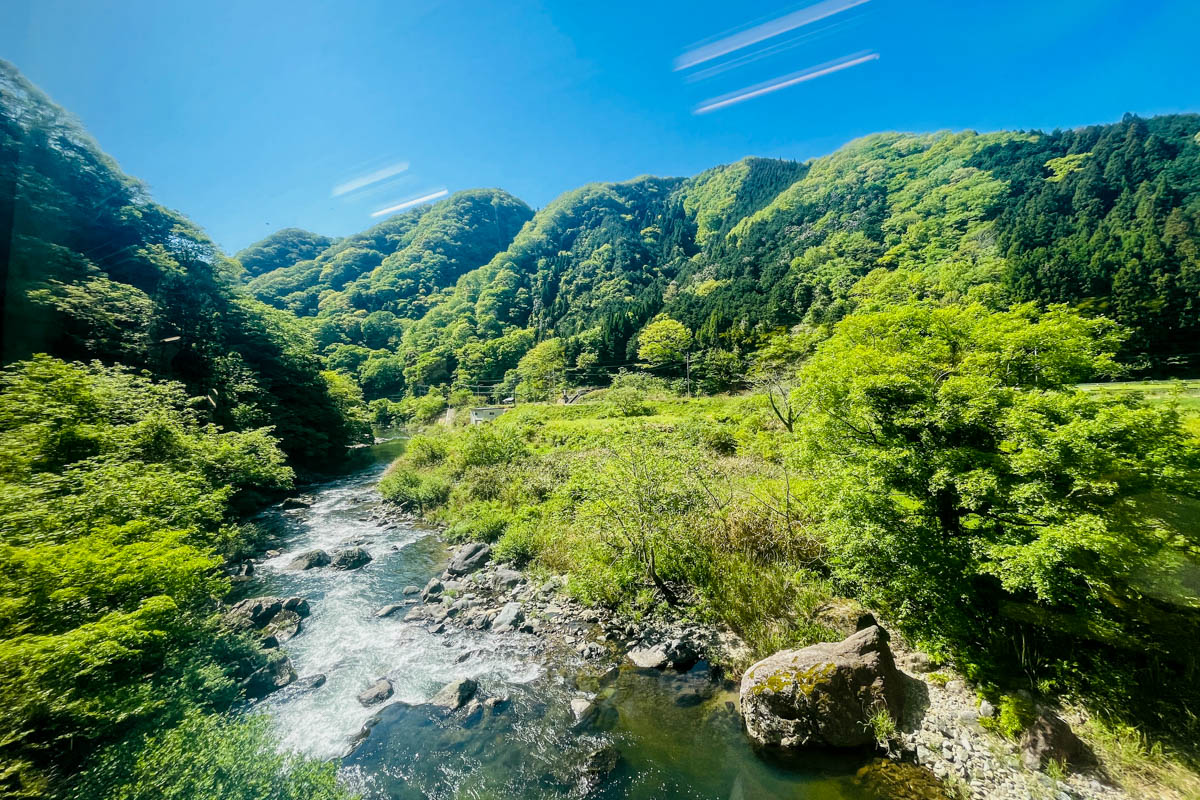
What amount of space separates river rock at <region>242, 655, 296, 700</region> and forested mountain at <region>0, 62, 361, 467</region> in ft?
71.7

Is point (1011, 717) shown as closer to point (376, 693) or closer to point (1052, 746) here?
point (1052, 746)

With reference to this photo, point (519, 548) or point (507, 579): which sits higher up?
point (519, 548)

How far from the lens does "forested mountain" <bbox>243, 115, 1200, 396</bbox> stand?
4153cm

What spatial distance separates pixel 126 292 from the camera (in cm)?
2270

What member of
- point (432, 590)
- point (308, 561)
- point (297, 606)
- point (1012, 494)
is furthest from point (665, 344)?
point (1012, 494)

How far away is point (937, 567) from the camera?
6020 mm

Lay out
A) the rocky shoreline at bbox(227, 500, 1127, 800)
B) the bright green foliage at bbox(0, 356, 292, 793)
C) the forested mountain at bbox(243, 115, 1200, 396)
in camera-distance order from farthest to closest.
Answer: the forested mountain at bbox(243, 115, 1200, 396) < the rocky shoreline at bbox(227, 500, 1127, 800) < the bright green foliage at bbox(0, 356, 292, 793)

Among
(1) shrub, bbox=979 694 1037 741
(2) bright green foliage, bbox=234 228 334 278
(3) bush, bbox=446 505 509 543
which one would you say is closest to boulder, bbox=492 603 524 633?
(3) bush, bbox=446 505 509 543

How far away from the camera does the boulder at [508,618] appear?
9.21 meters

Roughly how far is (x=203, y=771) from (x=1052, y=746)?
10.3 metres

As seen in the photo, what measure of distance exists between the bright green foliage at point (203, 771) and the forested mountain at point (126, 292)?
81.7 ft

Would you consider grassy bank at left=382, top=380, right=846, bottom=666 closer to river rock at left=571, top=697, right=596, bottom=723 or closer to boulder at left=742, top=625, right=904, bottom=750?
boulder at left=742, top=625, right=904, bottom=750

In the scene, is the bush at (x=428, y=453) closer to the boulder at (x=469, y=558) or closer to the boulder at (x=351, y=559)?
the boulder at (x=351, y=559)

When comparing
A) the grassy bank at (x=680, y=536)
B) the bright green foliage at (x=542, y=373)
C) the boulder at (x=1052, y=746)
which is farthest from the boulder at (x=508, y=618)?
the bright green foliage at (x=542, y=373)
